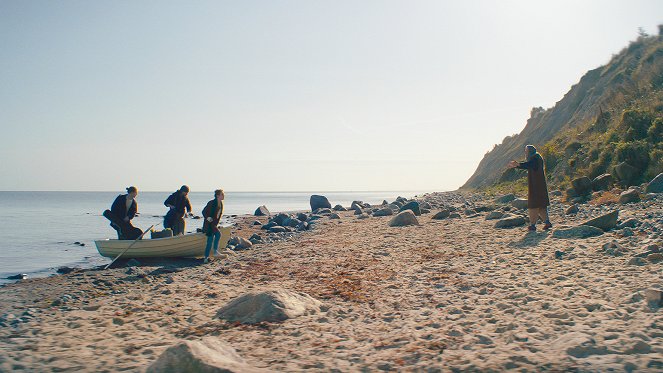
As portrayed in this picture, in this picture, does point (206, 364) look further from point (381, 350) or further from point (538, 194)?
point (538, 194)

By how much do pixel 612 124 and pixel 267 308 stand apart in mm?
23065

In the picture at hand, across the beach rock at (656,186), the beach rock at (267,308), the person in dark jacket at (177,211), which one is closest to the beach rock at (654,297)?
the beach rock at (267,308)

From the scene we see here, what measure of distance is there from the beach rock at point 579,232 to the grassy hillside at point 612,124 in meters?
7.77

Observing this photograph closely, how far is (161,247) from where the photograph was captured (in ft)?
45.5

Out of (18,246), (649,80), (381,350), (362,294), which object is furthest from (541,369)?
(649,80)

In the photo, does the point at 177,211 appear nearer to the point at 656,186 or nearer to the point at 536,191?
the point at 536,191

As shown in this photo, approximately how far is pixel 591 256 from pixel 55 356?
8.79 metres

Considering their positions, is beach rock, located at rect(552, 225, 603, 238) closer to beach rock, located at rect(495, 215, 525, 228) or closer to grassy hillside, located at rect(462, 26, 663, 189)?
beach rock, located at rect(495, 215, 525, 228)

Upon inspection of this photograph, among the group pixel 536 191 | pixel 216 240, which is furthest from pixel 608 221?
pixel 216 240

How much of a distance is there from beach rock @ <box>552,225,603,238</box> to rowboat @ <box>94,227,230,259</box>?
9451mm

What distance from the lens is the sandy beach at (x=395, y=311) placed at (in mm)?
5023

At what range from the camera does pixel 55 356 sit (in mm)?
5715

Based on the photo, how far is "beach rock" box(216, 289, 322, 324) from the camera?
6.71 meters

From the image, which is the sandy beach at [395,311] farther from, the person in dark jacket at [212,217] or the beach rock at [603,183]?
the beach rock at [603,183]
